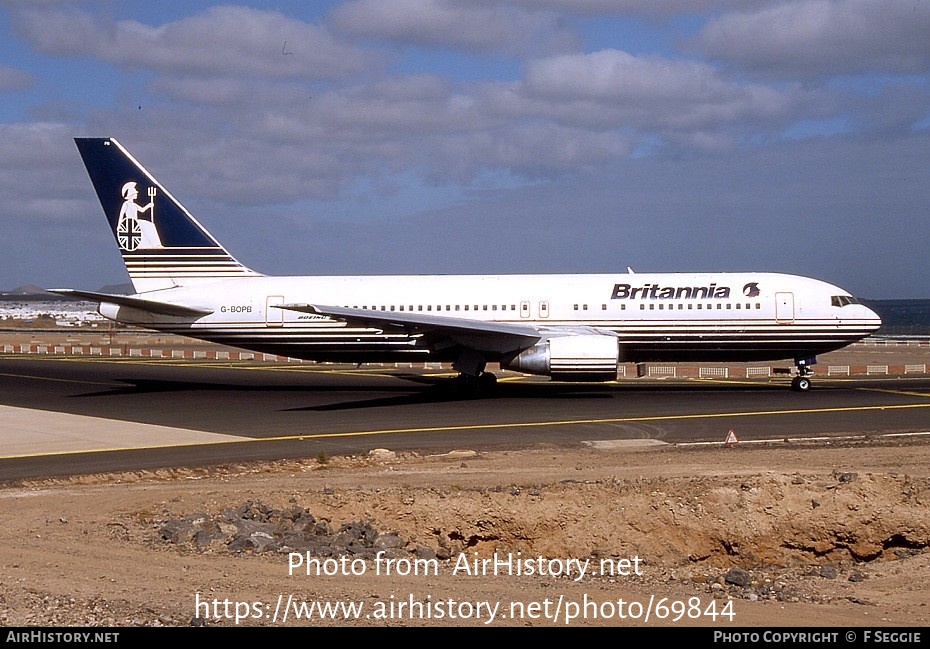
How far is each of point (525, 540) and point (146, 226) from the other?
2686cm

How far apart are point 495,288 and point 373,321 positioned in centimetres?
603

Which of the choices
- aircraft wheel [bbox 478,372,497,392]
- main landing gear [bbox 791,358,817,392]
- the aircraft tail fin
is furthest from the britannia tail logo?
main landing gear [bbox 791,358,817,392]

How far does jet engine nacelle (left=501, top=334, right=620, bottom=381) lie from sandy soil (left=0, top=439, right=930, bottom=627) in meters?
9.50

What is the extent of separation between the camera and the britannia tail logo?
3750 centimetres

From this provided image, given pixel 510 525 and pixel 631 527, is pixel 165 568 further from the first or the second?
pixel 631 527

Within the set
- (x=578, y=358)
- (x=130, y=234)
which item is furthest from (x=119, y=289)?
(x=578, y=358)

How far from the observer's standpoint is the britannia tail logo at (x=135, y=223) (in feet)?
123

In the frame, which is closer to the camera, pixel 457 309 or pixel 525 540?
pixel 525 540

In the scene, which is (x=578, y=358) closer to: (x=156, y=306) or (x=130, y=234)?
(x=156, y=306)

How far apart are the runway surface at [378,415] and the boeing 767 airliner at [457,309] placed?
1661 millimetres

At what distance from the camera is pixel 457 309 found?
3619cm

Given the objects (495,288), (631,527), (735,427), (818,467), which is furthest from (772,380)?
(631,527)

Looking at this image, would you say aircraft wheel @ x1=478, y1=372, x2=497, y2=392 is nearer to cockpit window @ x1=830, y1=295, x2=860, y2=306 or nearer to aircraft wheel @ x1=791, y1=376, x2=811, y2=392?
aircraft wheel @ x1=791, y1=376, x2=811, y2=392

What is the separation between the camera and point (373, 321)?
105 feet
